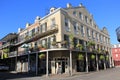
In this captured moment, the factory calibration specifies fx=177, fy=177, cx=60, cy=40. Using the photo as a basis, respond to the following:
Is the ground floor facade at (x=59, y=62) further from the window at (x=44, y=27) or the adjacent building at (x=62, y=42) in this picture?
the window at (x=44, y=27)

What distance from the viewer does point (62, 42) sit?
2483 centimetres

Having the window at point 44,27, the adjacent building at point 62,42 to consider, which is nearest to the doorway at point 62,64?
the adjacent building at point 62,42

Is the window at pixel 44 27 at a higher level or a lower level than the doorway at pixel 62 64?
higher

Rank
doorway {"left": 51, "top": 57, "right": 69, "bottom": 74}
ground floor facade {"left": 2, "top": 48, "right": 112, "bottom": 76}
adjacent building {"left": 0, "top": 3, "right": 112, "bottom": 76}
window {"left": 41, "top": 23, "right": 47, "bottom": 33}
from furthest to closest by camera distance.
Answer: window {"left": 41, "top": 23, "right": 47, "bottom": 33} < doorway {"left": 51, "top": 57, "right": 69, "bottom": 74} < adjacent building {"left": 0, "top": 3, "right": 112, "bottom": 76} < ground floor facade {"left": 2, "top": 48, "right": 112, "bottom": 76}

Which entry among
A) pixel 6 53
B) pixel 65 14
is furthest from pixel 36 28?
pixel 6 53

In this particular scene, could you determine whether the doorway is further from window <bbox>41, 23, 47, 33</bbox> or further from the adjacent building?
window <bbox>41, 23, 47, 33</bbox>

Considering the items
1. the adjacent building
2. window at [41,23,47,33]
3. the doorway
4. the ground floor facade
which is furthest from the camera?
window at [41,23,47,33]

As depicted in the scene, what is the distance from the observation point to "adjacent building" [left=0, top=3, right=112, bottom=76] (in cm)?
2594

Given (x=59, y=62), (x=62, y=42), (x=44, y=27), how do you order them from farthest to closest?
(x=44, y=27) < (x=59, y=62) < (x=62, y=42)

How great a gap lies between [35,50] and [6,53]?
14807mm

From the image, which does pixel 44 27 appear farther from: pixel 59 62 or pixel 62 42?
pixel 59 62

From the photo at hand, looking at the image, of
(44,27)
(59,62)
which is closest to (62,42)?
(59,62)

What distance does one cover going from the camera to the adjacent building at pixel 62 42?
25938 millimetres

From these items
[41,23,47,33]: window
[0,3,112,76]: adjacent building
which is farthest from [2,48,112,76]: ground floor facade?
[41,23,47,33]: window
